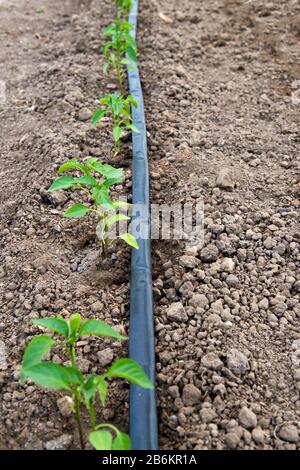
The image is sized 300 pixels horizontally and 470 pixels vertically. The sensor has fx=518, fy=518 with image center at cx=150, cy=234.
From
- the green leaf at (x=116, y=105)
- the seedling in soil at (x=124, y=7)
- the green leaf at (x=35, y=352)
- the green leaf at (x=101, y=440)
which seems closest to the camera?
the green leaf at (x=101, y=440)

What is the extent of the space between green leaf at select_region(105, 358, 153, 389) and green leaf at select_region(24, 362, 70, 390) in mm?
127

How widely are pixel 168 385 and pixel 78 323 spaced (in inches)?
15.5

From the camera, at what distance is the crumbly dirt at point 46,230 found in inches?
65.6

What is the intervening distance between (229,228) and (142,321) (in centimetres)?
65

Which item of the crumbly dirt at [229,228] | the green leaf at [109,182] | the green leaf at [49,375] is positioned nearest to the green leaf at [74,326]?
the green leaf at [49,375]

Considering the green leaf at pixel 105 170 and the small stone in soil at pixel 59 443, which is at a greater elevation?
the green leaf at pixel 105 170

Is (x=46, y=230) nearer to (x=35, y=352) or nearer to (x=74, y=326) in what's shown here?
(x=74, y=326)

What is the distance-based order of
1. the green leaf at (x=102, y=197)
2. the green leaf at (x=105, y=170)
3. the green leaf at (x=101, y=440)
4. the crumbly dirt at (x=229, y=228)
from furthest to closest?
the green leaf at (x=105, y=170) < the green leaf at (x=102, y=197) < the crumbly dirt at (x=229, y=228) < the green leaf at (x=101, y=440)

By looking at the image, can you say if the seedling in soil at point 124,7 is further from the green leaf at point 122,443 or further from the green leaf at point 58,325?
the green leaf at point 122,443

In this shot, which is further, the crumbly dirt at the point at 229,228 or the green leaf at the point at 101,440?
the crumbly dirt at the point at 229,228

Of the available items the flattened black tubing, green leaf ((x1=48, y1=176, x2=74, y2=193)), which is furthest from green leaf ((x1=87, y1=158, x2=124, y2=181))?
the flattened black tubing

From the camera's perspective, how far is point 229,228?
7.34 feet

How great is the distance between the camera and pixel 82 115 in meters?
2.94

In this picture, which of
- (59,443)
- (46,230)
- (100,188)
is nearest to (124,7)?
(46,230)
